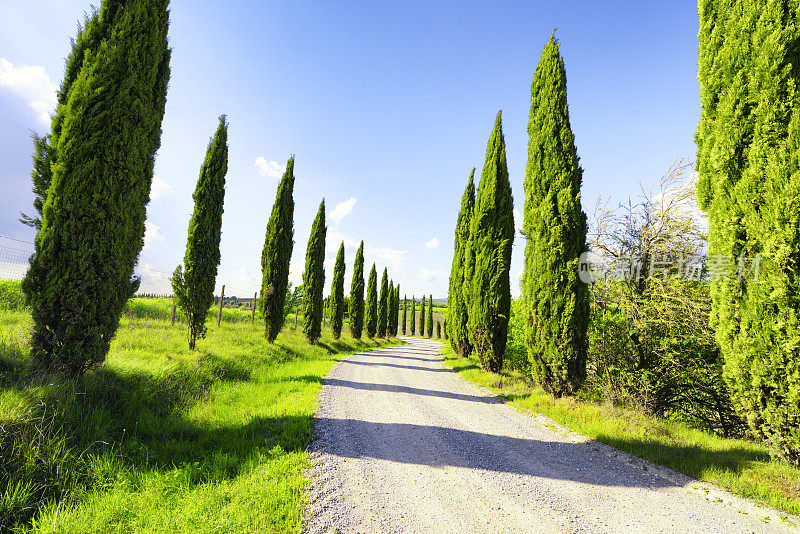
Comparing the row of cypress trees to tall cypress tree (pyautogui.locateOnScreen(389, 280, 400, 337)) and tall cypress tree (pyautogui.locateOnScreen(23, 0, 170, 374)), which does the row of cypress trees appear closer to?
tall cypress tree (pyautogui.locateOnScreen(23, 0, 170, 374))

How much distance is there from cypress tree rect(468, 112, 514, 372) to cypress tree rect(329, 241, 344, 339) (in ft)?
38.6

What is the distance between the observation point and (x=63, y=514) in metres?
2.90

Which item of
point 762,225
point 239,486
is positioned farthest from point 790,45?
point 239,486

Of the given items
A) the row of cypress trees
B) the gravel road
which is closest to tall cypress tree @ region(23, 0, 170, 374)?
the gravel road

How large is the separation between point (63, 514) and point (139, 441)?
1871 mm

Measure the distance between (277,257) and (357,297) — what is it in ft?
44.8

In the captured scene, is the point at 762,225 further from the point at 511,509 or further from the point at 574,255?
the point at 511,509

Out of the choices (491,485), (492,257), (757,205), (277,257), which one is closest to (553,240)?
(757,205)

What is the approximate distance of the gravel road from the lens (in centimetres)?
324

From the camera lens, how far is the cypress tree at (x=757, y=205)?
4316mm

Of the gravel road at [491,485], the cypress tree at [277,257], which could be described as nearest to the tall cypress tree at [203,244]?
the cypress tree at [277,257]

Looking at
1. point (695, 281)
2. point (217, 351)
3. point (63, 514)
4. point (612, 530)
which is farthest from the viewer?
point (217, 351)

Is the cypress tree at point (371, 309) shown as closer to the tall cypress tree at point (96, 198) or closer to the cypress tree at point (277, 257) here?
the cypress tree at point (277, 257)

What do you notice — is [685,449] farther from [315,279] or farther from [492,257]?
[315,279]
